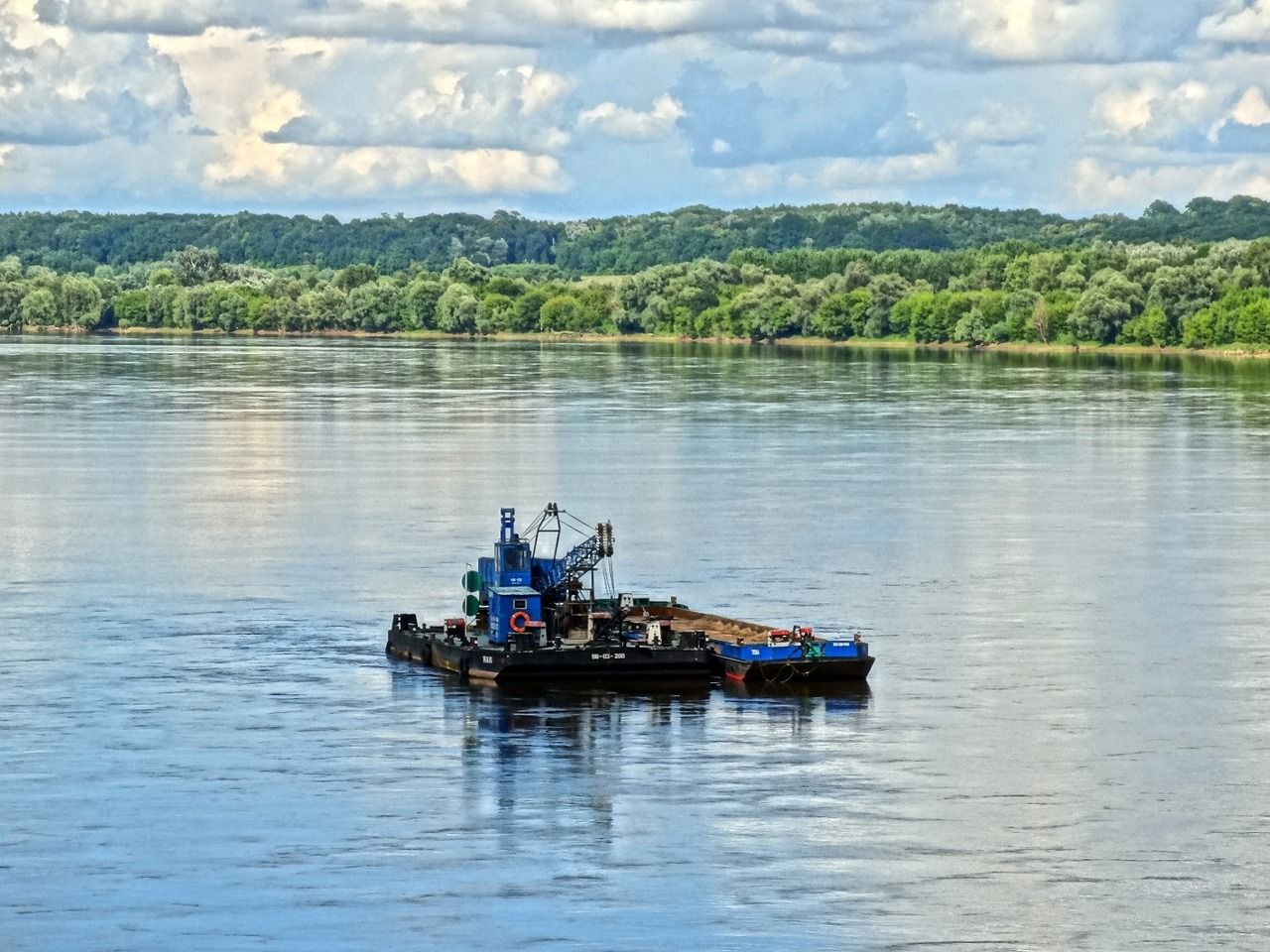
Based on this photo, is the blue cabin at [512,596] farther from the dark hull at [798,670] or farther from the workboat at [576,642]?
the dark hull at [798,670]

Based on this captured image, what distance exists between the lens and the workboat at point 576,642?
150ft

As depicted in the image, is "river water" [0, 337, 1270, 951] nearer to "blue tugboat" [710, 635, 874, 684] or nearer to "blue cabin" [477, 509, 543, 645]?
"blue tugboat" [710, 635, 874, 684]

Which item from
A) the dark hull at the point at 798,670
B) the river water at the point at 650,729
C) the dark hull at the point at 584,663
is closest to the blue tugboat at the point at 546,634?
the dark hull at the point at 584,663

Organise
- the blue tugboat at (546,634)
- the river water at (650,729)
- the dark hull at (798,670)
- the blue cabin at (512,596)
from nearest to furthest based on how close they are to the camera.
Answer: the river water at (650,729), the blue tugboat at (546,634), the dark hull at (798,670), the blue cabin at (512,596)

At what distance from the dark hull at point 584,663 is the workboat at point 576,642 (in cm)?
2

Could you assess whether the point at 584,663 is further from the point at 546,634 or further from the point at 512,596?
the point at 512,596

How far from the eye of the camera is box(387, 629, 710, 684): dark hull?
4547 centimetres

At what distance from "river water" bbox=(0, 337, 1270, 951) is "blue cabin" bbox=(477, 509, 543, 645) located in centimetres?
179

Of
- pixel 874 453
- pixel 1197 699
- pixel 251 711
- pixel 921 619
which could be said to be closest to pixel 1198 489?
pixel 874 453

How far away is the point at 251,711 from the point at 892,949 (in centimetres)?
1718

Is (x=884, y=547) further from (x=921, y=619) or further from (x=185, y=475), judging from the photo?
(x=185, y=475)

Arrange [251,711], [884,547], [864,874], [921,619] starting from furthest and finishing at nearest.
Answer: [884,547]
[921,619]
[251,711]
[864,874]

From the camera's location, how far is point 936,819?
3584 cm

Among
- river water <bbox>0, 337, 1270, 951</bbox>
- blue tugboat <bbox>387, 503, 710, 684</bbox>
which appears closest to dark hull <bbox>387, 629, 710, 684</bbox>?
blue tugboat <bbox>387, 503, 710, 684</bbox>
